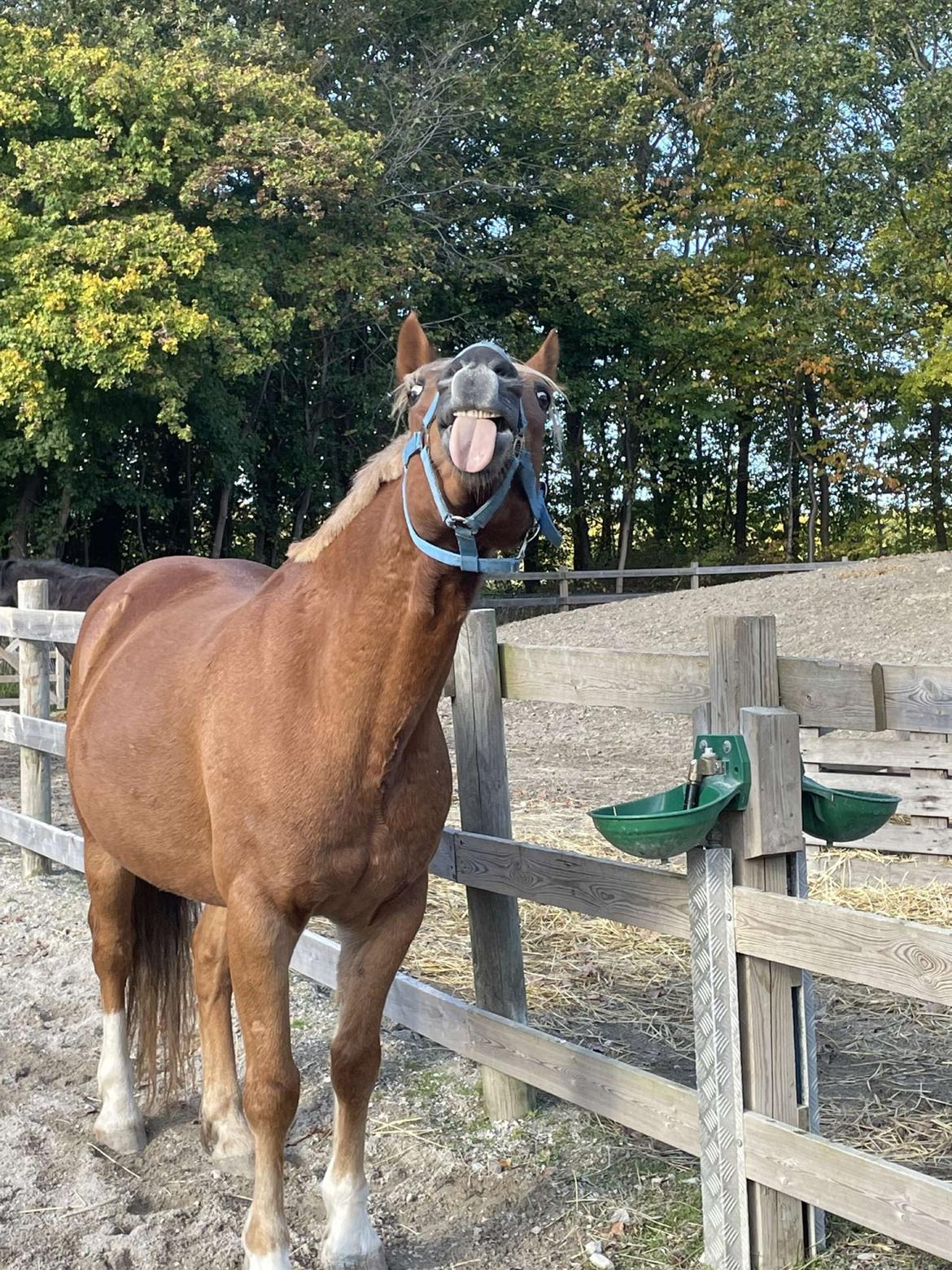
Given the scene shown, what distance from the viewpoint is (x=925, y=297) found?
25.3m

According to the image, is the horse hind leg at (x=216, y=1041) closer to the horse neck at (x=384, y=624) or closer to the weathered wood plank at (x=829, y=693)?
the horse neck at (x=384, y=624)

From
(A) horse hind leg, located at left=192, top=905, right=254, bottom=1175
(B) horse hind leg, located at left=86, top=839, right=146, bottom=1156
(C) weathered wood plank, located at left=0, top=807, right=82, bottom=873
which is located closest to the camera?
(A) horse hind leg, located at left=192, top=905, right=254, bottom=1175

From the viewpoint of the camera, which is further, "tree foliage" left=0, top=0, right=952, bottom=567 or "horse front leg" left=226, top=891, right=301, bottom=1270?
"tree foliage" left=0, top=0, right=952, bottom=567

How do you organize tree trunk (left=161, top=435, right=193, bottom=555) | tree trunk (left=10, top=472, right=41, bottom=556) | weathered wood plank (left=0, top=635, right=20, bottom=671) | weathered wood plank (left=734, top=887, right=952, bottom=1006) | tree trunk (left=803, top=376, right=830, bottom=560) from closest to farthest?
weathered wood plank (left=734, top=887, right=952, bottom=1006) → weathered wood plank (left=0, top=635, right=20, bottom=671) → tree trunk (left=10, top=472, right=41, bottom=556) → tree trunk (left=161, top=435, right=193, bottom=555) → tree trunk (left=803, top=376, right=830, bottom=560)

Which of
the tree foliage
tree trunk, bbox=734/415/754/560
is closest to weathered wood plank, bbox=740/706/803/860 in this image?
the tree foliage

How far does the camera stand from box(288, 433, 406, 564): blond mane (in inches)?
101

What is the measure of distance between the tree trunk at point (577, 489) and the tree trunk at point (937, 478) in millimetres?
8876

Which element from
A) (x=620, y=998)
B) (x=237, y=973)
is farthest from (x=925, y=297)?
(x=237, y=973)

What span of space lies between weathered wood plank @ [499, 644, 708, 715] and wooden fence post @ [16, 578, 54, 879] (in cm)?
371

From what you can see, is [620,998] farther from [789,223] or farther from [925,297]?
[789,223]

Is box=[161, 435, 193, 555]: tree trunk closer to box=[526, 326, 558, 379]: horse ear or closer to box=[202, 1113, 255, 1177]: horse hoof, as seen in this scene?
box=[202, 1113, 255, 1177]: horse hoof

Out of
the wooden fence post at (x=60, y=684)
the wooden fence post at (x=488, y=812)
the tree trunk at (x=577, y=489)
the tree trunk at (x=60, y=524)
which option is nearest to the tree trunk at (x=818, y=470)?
the tree trunk at (x=577, y=489)

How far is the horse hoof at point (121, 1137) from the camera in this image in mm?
3494

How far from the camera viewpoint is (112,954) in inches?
147
